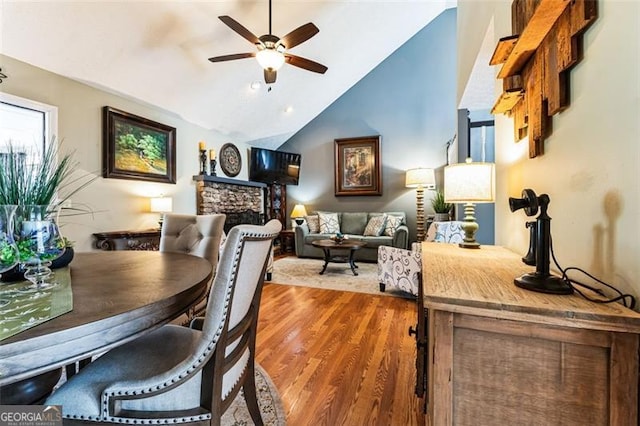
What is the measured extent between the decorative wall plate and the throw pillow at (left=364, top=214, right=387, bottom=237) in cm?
279

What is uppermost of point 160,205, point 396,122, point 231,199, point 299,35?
point 396,122

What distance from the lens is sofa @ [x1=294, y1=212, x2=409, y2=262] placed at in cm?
504

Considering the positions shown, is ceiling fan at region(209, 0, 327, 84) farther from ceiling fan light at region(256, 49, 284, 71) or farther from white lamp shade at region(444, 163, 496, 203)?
white lamp shade at region(444, 163, 496, 203)

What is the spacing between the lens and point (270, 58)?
269 cm

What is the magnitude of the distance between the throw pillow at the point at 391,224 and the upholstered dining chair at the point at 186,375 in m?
4.63

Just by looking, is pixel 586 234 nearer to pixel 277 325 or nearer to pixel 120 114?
pixel 277 325

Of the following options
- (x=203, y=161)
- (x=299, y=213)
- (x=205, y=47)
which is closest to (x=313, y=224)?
(x=299, y=213)

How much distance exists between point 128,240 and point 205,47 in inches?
94.9

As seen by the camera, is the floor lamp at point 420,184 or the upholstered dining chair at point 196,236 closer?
the upholstered dining chair at point 196,236

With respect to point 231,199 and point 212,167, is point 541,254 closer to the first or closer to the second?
point 212,167

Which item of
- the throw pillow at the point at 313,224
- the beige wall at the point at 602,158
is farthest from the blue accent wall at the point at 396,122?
the beige wall at the point at 602,158

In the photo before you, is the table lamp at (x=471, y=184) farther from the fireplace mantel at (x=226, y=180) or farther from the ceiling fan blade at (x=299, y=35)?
the fireplace mantel at (x=226, y=180)

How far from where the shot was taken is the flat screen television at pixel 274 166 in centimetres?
580

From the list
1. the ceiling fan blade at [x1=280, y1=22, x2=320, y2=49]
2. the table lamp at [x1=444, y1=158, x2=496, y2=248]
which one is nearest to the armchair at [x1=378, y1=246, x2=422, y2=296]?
the table lamp at [x1=444, y1=158, x2=496, y2=248]
